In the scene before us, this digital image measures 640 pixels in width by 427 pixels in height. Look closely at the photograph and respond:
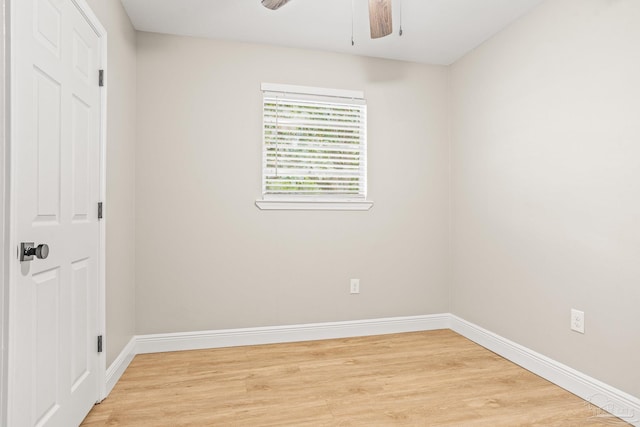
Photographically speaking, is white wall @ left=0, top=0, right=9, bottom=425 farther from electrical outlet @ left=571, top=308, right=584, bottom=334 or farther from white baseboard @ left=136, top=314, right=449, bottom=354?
electrical outlet @ left=571, top=308, right=584, bottom=334

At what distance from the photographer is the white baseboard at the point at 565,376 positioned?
1918 mm

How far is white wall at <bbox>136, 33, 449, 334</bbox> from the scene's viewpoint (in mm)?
2859

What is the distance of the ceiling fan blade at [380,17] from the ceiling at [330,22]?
53 cm

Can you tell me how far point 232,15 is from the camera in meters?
2.62

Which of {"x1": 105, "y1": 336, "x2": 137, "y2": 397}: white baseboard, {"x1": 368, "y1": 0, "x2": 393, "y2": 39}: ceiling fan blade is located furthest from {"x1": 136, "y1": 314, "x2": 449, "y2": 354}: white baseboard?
{"x1": 368, "y1": 0, "x2": 393, "y2": 39}: ceiling fan blade

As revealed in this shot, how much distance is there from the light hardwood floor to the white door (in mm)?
422

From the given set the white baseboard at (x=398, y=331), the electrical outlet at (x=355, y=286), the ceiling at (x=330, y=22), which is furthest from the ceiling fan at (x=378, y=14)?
the white baseboard at (x=398, y=331)

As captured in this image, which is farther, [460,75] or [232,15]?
[460,75]

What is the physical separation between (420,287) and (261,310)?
4.92 feet

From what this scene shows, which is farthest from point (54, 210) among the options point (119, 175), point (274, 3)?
point (274, 3)

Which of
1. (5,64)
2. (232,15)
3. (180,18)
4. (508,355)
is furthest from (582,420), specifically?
(180,18)

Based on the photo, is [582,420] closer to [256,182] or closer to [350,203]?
[350,203]

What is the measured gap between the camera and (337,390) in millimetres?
2221

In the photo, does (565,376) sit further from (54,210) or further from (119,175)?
(119,175)
